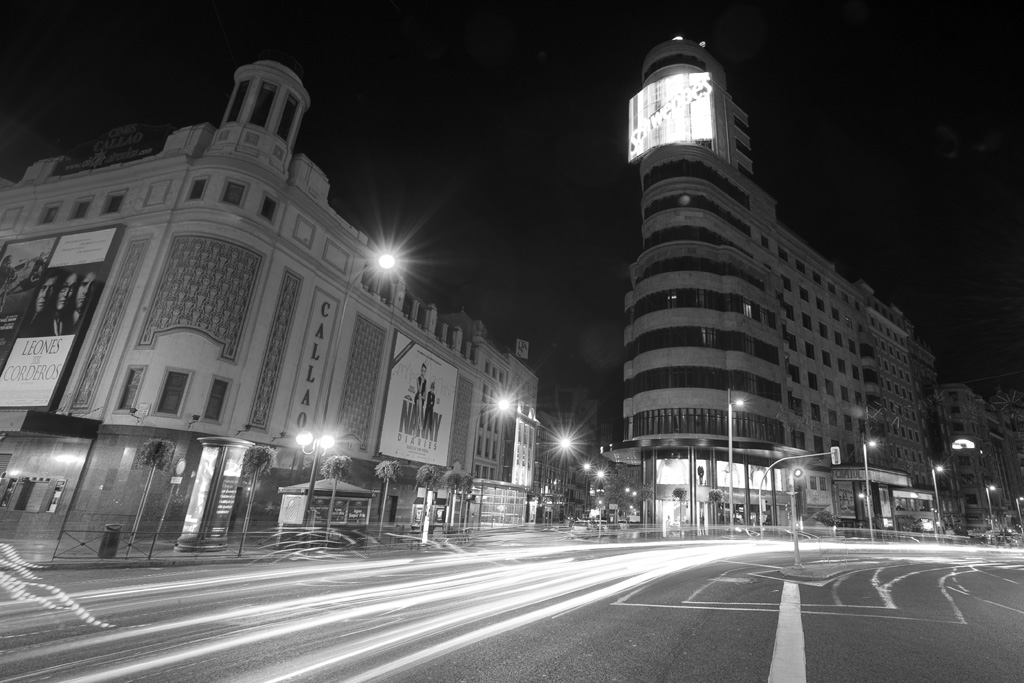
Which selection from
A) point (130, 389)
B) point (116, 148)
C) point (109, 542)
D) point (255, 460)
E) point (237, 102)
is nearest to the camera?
point (109, 542)

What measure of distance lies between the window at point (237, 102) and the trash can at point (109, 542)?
94.5ft

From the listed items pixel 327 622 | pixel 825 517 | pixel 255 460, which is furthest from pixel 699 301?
pixel 327 622

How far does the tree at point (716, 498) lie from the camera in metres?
48.2

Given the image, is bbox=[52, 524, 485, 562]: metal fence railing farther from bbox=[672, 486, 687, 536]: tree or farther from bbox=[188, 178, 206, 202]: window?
bbox=[672, 486, 687, 536]: tree

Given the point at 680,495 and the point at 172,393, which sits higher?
the point at 172,393

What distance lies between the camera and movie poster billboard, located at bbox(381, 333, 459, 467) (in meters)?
45.6

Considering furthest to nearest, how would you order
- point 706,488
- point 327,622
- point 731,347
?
1. point 731,347
2. point 706,488
3. point 327,622

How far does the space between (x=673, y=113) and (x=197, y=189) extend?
205ft

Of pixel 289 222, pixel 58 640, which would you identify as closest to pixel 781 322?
pixel 289 222

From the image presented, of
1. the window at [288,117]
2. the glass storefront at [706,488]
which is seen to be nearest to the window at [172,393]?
the window at [288,117]

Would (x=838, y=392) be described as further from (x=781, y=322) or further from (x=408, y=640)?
(x=408, y=640)

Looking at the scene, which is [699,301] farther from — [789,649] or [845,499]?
[789,649]

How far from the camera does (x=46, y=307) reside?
31250mm

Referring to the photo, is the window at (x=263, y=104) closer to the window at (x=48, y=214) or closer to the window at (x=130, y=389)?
the window at (x=48, y=214)
